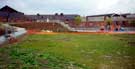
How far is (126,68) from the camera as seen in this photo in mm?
13477

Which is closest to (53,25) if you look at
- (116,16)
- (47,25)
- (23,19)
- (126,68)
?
(47,25)

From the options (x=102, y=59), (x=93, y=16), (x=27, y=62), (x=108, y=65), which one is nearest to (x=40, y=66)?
(x=27, y=62)

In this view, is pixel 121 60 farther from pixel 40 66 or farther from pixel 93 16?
pixel 93 16

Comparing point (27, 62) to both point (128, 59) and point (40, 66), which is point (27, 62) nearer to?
point (40, 66)

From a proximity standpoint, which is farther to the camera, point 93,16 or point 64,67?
point 93,16

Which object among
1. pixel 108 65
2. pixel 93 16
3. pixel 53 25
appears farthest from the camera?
pixel 93 16

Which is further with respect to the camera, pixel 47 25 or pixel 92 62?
pixel 47 25

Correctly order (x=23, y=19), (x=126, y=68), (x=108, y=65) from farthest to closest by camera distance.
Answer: (x=23, y=19)
(x=108, y=65)
(x=126, y=68)

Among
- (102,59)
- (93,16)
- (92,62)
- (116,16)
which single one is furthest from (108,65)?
(93,16)

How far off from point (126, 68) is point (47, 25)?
51962mm

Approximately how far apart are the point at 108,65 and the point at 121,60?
1865 millimetres

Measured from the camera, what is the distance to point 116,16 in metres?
105

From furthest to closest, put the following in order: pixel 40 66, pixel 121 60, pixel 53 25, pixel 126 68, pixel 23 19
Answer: pixel 23 19
pixel 53 25
pixel 121 60
pixel 126 68
pixel 40 66

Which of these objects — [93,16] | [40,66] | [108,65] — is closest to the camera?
[40,66]
